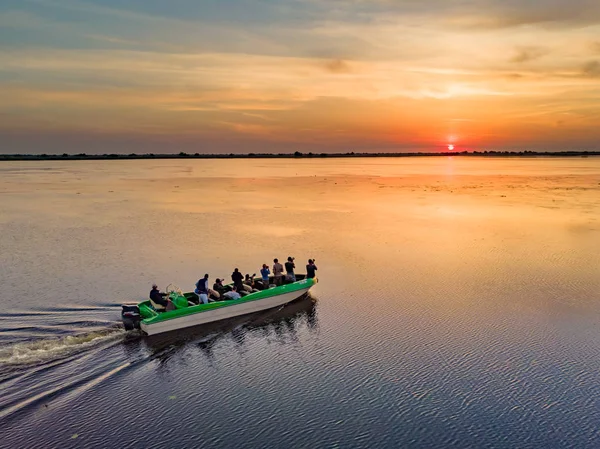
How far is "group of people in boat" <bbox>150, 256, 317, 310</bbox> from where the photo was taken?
20.4 m

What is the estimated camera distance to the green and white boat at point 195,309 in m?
19.2

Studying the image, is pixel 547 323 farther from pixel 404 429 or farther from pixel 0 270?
pixel 0 270

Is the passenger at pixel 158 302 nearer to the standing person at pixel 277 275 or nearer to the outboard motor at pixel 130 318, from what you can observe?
the outboard motor at pixel 130 318

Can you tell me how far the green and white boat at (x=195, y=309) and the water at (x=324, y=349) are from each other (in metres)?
0.55

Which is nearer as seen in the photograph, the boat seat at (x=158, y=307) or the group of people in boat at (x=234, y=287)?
the boat seat at (x=158, y=307)

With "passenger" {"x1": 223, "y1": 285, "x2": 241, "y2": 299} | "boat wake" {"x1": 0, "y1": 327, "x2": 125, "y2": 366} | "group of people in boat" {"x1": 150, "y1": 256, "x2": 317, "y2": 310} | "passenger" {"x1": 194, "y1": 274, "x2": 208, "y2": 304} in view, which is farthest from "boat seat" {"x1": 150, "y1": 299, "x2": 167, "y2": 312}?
"passenger" {"x1": 223, "y1": 285, "x2": 241, "y2": 299}

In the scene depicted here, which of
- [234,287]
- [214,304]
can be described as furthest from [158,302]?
[234,287]

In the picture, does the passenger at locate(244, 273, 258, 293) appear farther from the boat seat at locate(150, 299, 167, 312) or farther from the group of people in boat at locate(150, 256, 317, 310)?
the boat seat at locate(150, 299, 167, 312)

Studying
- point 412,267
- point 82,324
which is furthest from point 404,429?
point 412,267

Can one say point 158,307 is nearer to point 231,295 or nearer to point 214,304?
point 214,304

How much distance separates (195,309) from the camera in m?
20.2

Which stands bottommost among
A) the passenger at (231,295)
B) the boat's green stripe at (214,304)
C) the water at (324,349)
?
the water at (324,349)

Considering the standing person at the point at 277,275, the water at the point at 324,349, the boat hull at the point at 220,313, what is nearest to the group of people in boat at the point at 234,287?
the standing person at the point at 277,275

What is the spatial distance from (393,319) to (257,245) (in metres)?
16.4
